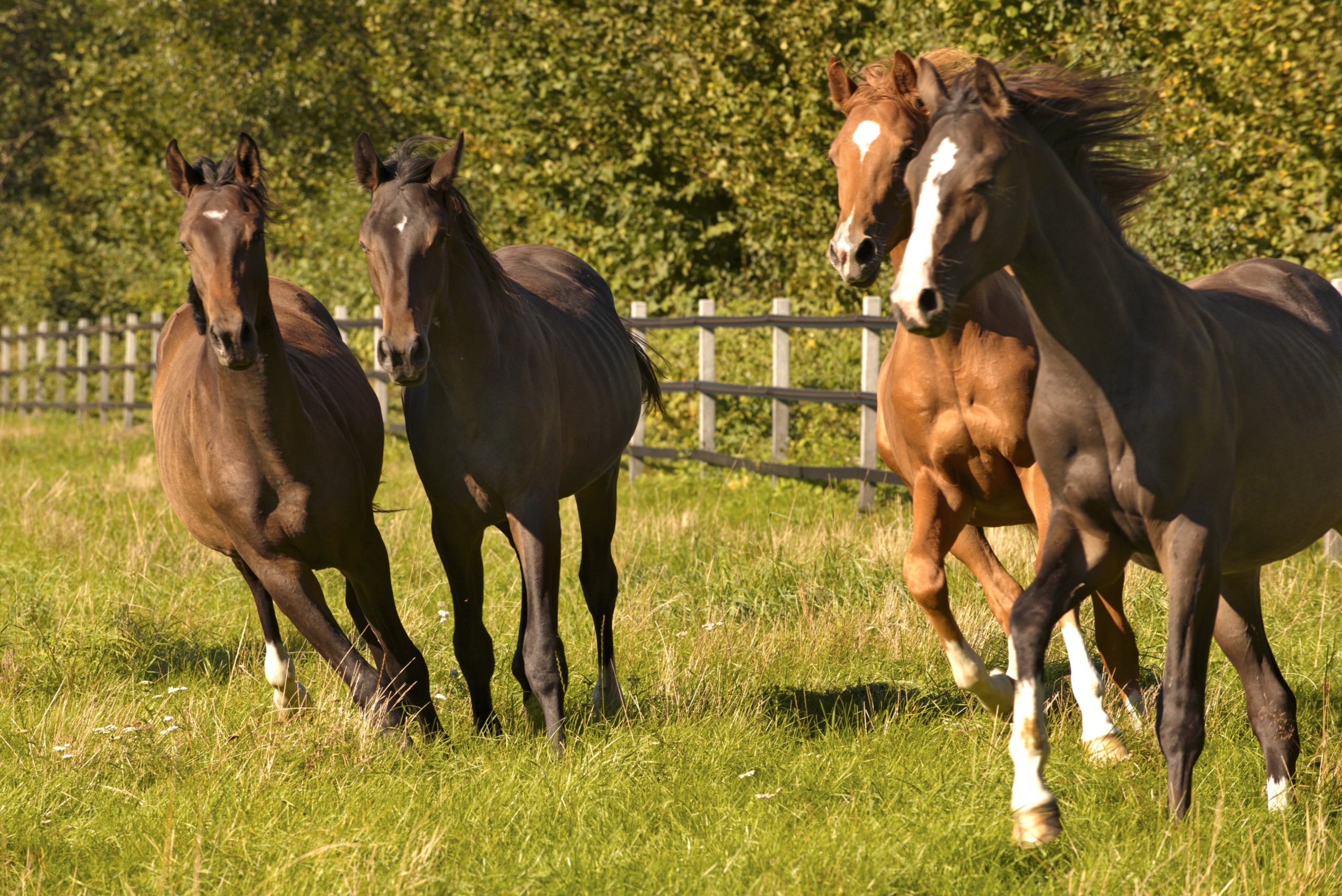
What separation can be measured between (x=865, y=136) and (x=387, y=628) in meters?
2.45

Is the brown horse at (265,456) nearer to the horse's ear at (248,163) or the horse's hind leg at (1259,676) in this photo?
the horse's ear at (248,163)

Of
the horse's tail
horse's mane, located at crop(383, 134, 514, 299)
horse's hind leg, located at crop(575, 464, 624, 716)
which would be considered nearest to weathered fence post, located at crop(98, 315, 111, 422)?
the horse's tail

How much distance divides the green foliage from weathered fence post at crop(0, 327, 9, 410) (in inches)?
68.7

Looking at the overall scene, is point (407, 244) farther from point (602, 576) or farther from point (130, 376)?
point (130, 376)

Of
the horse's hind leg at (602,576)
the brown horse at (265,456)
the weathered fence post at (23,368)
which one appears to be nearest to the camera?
the brown horse at (265,456)

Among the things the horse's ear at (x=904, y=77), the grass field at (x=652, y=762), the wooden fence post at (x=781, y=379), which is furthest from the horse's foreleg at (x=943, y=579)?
the wooden fence post at (x=781, y=379)

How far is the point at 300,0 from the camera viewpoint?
20031mm

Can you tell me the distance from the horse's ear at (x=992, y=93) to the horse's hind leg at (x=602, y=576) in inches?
106

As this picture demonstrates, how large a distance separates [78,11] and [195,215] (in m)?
25.8

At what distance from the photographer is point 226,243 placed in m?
3.88

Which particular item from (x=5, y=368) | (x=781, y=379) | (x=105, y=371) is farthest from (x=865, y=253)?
(x=5, y=368)

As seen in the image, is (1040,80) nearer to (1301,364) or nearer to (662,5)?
(1301,364)

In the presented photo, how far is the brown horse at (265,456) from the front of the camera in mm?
3922

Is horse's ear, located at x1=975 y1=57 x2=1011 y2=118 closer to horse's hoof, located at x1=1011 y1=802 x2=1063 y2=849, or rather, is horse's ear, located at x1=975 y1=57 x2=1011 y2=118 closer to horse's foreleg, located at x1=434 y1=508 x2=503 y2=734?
horse's hoof, located at x1=1011 y1=802 x2=1063 y2=849
